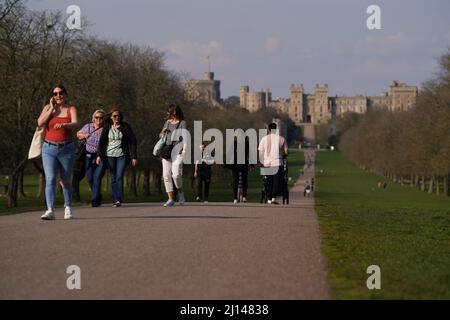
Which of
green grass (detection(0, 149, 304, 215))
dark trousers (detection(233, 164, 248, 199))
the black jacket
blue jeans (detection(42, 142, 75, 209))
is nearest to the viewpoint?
blue jeans (detection(42, 142, 75, 209))

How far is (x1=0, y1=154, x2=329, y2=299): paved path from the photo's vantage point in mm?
7465

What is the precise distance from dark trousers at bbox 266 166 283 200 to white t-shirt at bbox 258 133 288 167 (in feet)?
0.94

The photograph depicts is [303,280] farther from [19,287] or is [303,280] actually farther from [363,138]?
[363,138]

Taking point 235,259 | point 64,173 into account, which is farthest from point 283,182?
point 235,259

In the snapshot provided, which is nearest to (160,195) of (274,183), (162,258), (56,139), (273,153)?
(274,183)

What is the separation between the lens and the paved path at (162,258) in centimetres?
746

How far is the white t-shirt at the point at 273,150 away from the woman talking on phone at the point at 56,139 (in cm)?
701

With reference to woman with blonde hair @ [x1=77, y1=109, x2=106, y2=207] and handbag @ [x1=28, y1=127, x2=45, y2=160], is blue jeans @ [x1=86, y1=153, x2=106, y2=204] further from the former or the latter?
handbag @ [x1=28, y1=127, x2=45, y2=160]

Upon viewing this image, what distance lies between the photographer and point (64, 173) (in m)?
13.4

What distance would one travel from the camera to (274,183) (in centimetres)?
2042

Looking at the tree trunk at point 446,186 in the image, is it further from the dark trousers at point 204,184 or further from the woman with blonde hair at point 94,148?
the woman with blonde hair at point 94,148

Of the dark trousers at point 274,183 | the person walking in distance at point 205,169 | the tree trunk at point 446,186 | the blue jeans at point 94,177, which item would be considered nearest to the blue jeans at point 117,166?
the blue jeans at point 94,177

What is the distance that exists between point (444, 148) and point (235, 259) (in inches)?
2193

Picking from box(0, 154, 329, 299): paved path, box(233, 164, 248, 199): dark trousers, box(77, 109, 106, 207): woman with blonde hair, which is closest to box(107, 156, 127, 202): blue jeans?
box(77, 109, 106, 207): woman with blonde hair
